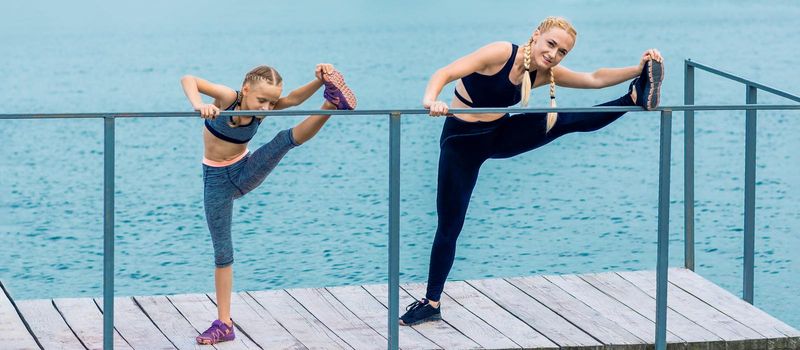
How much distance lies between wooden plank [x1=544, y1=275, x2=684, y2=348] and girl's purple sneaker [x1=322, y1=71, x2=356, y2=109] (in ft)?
4.96

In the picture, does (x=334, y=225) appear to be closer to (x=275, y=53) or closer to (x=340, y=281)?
(x=340, y=281)

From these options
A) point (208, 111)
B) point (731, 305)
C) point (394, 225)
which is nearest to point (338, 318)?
point (394, 225)

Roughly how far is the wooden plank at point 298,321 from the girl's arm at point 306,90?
917 mm

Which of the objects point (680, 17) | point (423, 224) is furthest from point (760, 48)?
point (423, 224)

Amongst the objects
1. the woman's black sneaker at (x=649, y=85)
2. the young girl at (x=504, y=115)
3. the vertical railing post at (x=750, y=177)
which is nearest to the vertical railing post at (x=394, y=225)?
the young girl at (x=504, y=115)

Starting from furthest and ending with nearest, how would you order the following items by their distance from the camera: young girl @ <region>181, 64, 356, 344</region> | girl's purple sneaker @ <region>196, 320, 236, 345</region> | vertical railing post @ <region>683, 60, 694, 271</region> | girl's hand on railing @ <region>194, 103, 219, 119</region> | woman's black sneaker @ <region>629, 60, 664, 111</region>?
vertical railing post @ <region>683, 60, 694, 271</region> < girl's purple sneaker @ <region>196, 320, 236, 345</region> < woman's black sneaker @ <region>629, 60, 664, 111</region> < young girl @ <region>181, 64, 356, 344</region> < girl's hand on railing @ <region>194, 103, 219, 119</region>

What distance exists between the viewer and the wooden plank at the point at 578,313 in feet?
17.4

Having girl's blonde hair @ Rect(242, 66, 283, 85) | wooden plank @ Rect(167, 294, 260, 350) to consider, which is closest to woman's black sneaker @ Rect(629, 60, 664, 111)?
girl's blonde hair @ Rect(242, 66, 283, 85)

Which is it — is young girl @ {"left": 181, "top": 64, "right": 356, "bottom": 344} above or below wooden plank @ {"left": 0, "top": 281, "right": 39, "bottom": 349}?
above

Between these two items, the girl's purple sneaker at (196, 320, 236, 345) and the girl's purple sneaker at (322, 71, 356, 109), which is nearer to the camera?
the girl's purple sneaker at (322, 71, 356, 109)

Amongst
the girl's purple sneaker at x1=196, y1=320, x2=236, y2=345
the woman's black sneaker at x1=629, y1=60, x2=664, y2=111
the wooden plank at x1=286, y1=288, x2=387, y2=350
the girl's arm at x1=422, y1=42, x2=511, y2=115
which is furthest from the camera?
the wooden plank at x1=286, y1=288, x2=387, y2=350

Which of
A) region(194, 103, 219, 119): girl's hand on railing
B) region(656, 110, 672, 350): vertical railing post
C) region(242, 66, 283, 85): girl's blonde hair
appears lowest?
region(656, 110, 672, 350): vertical railing post

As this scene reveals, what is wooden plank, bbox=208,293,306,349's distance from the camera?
5.19 metres

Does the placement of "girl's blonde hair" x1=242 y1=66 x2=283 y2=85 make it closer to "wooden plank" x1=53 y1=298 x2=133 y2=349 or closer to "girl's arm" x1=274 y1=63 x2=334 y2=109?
"girl's arm" x1=274 y1=63 x2=334 y2=109
